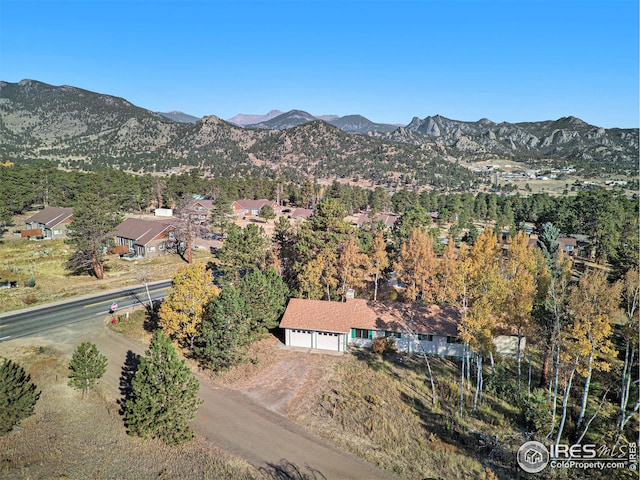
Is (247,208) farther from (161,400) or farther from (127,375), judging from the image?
(161,400)

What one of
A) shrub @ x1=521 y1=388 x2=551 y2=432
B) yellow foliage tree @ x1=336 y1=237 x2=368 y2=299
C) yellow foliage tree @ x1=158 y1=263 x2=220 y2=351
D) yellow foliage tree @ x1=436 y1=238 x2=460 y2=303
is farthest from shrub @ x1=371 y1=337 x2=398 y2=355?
yellow foliage tree @ x1=158 y1=263 x2=220 y2=351

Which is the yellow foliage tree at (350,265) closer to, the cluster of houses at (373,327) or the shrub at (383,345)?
the cluster of houses at (373,327)

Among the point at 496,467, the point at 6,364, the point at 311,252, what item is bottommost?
the point at 496,467

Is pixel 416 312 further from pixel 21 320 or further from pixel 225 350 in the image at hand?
pixel 21 320

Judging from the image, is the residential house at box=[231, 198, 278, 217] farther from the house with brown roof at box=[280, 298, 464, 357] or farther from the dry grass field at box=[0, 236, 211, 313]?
the house with brown roof at box=[280, 298, 464, 357]

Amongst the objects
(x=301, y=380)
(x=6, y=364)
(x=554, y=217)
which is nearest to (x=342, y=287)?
(x=301, y=380)

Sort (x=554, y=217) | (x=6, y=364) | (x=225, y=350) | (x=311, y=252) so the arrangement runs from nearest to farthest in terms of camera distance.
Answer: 1. (x=6, y=364)
2. (x=225, y=350)
3. (x=311, y=252)
4. (x=554, y=217)

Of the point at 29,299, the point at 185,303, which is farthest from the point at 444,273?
the point at 29,299
